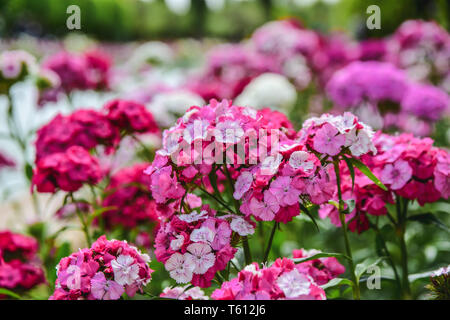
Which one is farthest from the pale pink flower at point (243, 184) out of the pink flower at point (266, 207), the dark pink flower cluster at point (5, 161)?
the dark pink flower cluster at point (5, 161)

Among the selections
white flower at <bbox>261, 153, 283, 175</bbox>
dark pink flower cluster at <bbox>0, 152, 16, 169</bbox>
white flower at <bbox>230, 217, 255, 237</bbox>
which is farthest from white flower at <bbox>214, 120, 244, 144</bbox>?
dark pink flower cluster at <bbox>0, 152, 16, 169</bbox>

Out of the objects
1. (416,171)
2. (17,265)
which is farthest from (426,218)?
(17,265)

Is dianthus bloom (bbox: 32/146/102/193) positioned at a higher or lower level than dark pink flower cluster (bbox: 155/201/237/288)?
higher

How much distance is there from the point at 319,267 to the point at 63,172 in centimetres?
88

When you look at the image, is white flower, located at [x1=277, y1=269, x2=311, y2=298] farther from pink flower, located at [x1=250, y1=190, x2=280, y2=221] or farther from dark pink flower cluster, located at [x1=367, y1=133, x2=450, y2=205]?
dark pink flower cluster, located at [x1=367, y1=133, x2=450, y2=205]

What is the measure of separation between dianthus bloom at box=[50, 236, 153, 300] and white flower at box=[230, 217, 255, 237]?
24 cm

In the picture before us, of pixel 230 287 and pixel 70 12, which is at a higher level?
pixel 70 12

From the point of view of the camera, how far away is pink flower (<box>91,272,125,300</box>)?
1.12 m

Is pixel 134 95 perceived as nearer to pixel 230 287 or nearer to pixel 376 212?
pixel 376 212

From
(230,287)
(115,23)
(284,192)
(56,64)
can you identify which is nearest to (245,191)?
(284,192)

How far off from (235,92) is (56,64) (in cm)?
127

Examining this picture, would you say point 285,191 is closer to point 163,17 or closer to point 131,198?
point 131,198

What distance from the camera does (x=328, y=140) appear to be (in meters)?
1.25

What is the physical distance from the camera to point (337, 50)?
4500 mm
